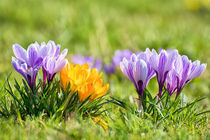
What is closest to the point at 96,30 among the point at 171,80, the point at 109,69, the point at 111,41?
the point at 111,41

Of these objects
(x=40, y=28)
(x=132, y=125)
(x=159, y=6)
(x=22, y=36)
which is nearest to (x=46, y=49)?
(x=132, y=125)

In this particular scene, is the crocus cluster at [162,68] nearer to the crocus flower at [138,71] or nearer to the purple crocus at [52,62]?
the crocus flower at [138,71]

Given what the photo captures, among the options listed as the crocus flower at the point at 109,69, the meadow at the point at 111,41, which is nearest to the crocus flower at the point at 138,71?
the meadow at the point at 111,41

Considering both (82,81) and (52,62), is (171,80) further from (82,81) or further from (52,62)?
(52,62)

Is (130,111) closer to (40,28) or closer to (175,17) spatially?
(40,28)

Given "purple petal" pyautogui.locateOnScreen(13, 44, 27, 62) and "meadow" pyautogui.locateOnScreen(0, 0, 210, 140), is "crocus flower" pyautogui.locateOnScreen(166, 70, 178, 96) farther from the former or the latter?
"purple petal" pyautogui.locateOnScreen(13, 44, 27, 62)

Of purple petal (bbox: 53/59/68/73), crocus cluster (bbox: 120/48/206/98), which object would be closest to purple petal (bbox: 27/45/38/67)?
purple petal (bbox: 53/59/68/73)

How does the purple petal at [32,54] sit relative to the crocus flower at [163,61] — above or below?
below
